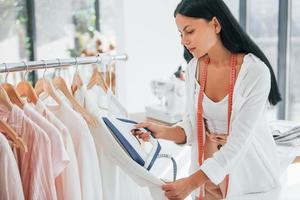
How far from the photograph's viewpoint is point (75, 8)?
5047 millimetres

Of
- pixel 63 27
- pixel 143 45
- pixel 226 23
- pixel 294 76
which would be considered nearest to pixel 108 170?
pixel 226 23

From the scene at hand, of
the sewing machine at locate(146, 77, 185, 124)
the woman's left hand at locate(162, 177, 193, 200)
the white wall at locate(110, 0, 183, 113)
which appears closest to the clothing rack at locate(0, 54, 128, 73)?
the woman's left hand at locate(162, 177, 193, 200)

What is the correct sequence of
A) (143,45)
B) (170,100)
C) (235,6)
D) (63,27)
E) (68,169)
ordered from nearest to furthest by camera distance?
(68,169)
(170,100)
(235,6)
(143,45)
(63,27)

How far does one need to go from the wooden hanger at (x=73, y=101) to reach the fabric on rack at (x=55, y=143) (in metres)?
0.14

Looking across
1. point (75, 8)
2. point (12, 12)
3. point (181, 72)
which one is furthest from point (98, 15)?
point (181, 72)

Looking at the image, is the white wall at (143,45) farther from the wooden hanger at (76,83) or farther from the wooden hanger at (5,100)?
the wooden hanger at (5,100)

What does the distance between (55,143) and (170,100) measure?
156 centimetres

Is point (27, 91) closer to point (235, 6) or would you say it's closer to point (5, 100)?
point (5, 100)

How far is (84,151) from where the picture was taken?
1453mm

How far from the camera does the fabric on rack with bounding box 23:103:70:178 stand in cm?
137

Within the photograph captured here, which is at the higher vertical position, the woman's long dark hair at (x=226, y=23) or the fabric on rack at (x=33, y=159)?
the woman's long dark hair at (x=226, y=23)

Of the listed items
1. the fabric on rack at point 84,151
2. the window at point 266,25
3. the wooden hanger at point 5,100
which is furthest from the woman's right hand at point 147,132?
the window at point 266,25

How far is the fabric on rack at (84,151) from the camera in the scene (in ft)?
4.75

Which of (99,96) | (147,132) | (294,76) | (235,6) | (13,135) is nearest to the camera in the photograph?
(13,135)
